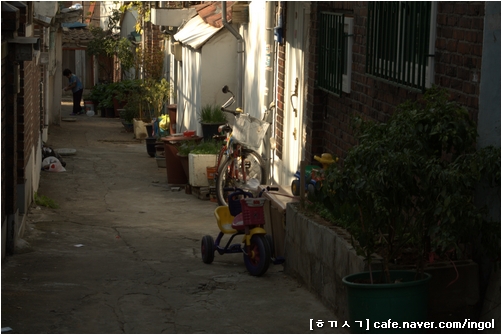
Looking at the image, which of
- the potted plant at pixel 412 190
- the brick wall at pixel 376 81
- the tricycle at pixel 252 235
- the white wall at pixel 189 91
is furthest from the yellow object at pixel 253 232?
the white wall at pixel 189 91

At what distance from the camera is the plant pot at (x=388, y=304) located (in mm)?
5117

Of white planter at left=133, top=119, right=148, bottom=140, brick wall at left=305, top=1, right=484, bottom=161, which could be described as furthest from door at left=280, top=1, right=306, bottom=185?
white planter at left=133, top=119, right=148, bottom=140

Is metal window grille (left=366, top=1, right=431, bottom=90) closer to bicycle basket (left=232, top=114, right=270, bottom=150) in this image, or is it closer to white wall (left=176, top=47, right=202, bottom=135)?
bicycle basket (left=232, top=114, right=270, bottom=150)

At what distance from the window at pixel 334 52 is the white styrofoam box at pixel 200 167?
4270 mm

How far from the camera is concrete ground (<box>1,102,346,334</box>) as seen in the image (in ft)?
21.1

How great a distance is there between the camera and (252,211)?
7938 millimetres

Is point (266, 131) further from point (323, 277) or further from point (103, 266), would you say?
point (323, 277)

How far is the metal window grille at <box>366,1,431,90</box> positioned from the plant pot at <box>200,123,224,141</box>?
7.33m

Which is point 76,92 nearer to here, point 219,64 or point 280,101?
point 219,64

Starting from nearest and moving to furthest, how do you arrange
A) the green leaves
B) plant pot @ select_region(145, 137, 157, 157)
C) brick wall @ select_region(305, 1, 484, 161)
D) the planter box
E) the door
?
the green leaves → brick wall @ select_region(305, 1, 484, 161) → the planter box → the door → plant pot @ select_region(145, 137, 157, 157)

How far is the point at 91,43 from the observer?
1185 inches

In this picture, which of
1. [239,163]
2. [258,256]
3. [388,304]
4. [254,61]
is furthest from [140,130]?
[388,304]

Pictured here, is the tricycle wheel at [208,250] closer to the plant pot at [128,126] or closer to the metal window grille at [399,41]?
the metal window grille at [399,41]

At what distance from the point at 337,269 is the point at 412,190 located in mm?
1570
